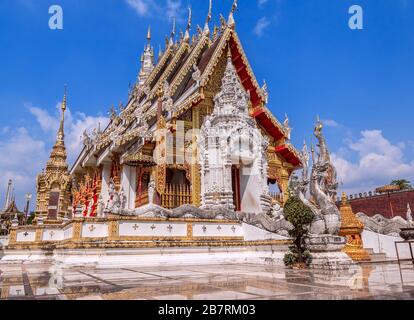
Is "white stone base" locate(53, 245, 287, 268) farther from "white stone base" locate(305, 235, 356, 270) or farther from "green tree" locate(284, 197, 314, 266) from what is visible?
"white stone base" locate(305, 235, 356, 270)

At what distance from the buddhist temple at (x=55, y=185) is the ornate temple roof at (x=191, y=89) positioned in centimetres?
100

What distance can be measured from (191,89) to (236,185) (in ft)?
14.0

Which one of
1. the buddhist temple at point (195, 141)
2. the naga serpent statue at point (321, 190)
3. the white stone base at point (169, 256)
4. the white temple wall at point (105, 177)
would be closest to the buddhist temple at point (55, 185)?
the buddhist temple at point (195, 141)

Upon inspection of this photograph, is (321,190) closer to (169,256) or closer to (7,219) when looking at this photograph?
(169,256)

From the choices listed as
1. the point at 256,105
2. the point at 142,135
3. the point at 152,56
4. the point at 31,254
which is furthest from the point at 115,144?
the point at 152,56

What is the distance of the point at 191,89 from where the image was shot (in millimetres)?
13805

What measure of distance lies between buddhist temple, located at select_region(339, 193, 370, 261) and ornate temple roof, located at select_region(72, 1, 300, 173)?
6888 mm

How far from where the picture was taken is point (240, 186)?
13.1 m

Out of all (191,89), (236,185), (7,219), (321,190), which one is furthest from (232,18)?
(7,219)

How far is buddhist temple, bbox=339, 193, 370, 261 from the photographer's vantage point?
7.02 metres

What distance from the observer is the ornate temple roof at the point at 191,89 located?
1262cm
